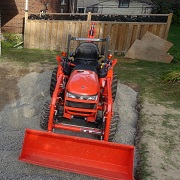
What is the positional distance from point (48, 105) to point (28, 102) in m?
1.63

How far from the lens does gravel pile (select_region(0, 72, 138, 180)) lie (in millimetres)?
3601

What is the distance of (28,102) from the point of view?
6.01 m

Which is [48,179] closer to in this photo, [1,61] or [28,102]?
[28,102]

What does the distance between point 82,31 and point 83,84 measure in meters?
7.41

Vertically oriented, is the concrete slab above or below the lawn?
above

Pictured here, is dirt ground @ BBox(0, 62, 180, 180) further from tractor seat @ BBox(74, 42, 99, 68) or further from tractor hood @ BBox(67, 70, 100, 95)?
tractor seat @ BBox(74, 42, 99, 68)

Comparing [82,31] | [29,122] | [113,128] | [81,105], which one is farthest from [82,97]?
[82,31]

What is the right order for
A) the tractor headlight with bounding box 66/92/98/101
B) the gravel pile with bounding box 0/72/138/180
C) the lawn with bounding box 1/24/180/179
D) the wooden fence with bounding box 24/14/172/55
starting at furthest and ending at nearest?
the wooden fence with bounding box 24/14/172/55
the lawn with bounding box 1/24/180/179
the tractor headlight with bounding box 66/92/98/101
the gravel pile with bounding box 0/72/138/180

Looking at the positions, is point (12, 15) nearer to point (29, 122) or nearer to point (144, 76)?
point (144, 76)

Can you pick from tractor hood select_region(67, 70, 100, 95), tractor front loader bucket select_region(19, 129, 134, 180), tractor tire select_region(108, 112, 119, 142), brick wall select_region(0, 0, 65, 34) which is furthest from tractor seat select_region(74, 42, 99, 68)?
brick wall select_region(0, 0, 65, 34)

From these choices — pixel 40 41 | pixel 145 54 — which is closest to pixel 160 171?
pixel 145 54

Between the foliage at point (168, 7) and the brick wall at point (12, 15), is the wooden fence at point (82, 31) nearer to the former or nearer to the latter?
the brick wall at point (12, 15)

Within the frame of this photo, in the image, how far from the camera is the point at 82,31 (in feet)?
36.6

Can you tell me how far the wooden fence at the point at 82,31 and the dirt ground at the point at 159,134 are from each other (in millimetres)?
4843
